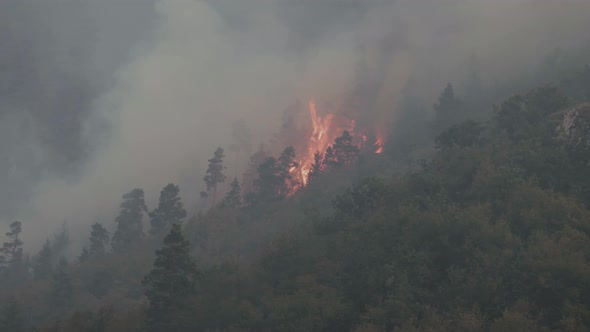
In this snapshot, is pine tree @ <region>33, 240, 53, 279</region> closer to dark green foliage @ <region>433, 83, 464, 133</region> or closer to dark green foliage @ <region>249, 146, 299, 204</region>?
dark green foliage @ <region>249, 146, 299, 204</region>

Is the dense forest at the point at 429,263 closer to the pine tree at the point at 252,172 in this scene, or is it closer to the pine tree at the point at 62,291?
the pine tree at the point at 62,291

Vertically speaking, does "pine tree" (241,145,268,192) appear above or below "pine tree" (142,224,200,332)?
above

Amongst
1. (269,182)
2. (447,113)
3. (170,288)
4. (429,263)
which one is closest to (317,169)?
(269,182)

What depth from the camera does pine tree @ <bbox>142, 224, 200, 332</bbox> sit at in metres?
53.8

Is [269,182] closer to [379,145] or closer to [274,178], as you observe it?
[274,178]

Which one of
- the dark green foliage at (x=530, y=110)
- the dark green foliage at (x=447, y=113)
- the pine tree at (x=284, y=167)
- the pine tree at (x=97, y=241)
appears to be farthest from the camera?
the dark green foliage at (x=447, y=113)

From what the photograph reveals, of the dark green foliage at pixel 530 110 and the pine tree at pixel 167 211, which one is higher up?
the pine tree at pixel 167 211

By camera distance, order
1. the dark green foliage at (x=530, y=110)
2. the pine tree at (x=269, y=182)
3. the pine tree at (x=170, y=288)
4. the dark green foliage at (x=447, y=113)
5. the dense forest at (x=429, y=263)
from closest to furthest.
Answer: the dense forest at (x=429, y=263), the pine tree at (x=170, y=288), the dark green foliage at (x=530, y=110), the pine tree at (x=269, y=182), the dark green foliage at (x=447, y=113)

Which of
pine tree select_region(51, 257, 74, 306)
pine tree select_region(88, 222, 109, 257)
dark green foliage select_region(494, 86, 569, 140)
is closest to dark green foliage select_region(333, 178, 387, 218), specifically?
dark green foliage select_region(494, 86, 569, 140)

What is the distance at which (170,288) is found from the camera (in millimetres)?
54656

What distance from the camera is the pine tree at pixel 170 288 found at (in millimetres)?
53781

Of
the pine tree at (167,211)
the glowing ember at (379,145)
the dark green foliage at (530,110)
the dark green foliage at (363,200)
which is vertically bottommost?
the dark green foliage at (363,200)

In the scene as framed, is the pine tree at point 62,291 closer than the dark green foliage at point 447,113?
Yes

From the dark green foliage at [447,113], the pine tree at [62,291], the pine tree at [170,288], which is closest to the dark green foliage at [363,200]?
the pine tree at [170,288]
